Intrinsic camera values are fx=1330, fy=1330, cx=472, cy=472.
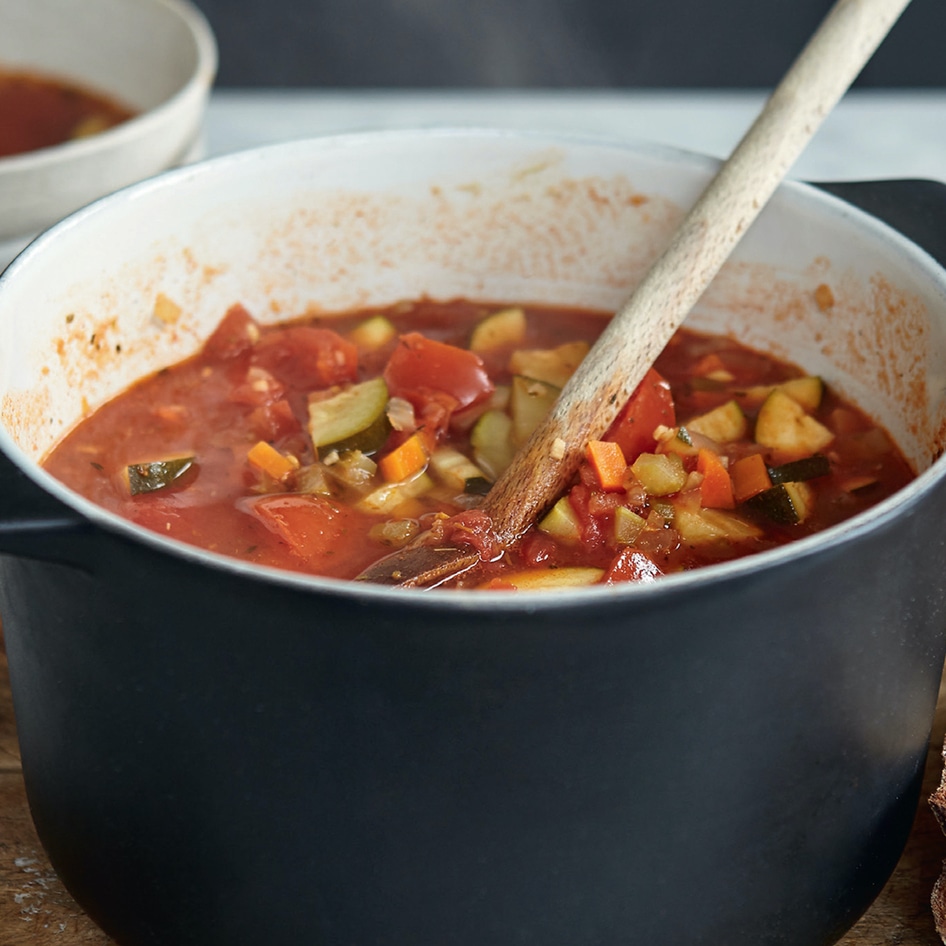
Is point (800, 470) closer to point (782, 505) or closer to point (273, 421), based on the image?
point (782, 505)

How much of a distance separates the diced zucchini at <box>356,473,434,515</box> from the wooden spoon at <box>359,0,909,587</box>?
0.38 feet

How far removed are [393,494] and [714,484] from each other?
0.43 meters

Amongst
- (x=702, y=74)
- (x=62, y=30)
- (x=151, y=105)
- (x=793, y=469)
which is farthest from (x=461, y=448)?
(x=702, y=74)

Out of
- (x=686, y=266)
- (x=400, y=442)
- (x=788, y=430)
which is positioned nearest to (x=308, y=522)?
(x=400, y=442)

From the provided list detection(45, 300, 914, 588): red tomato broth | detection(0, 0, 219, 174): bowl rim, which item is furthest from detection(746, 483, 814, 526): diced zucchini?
detection(0, 0, 219, 174): bowl rim

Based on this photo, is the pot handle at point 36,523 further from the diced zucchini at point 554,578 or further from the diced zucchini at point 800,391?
the diced zucchini at point 800,391

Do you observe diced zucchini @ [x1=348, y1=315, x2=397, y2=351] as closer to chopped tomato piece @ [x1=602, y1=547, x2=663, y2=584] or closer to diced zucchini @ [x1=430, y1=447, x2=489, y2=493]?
diced zucchini @ [x1=430, y1=447, x2=489, y2=493]

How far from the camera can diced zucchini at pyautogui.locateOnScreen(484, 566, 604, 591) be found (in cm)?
155

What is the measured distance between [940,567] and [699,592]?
1.19ft

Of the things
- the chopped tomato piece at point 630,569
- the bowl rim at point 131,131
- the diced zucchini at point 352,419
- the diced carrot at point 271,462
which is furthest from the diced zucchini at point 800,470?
the bowl rim at point 131,131

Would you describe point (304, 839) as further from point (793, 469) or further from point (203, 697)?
point (793, 469)

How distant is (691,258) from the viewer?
70.9 inches

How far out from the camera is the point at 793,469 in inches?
72.3

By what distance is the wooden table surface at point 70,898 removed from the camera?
1.52 metres
